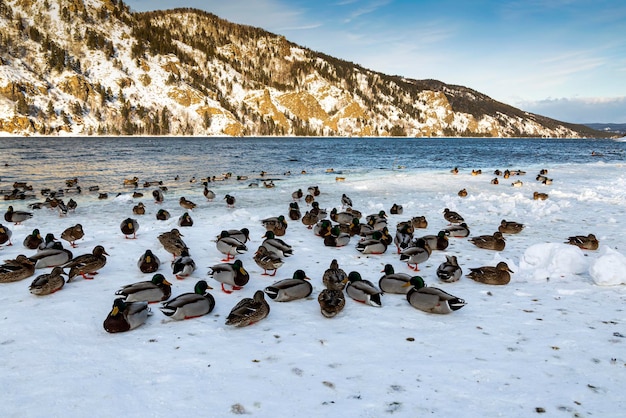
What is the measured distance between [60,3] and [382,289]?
242870 millimetres

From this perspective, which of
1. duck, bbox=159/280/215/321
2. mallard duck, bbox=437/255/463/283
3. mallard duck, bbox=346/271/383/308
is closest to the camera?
duck, bbox=159/280/215/321

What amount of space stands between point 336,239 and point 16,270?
7772 mm

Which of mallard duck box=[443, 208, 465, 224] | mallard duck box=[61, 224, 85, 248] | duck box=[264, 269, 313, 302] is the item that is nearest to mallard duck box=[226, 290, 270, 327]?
duck box=[264, 269, 313, 302]

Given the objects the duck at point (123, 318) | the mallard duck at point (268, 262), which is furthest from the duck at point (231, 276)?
the duck at point (123, 318)

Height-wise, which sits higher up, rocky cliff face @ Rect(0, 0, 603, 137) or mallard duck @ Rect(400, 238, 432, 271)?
rocky cliff face @ Rect(0, 0, 603, 137)

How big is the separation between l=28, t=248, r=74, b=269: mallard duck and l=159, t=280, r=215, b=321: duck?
440 cm

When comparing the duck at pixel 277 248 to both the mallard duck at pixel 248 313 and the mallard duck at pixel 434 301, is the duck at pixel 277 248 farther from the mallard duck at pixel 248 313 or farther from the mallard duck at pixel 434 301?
the mallard duck at pixel 434 301

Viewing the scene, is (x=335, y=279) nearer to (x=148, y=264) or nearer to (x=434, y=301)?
(x=434, y=301)

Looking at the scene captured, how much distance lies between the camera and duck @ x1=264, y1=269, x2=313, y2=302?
23.7 feet

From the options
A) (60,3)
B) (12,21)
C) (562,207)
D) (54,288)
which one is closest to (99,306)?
(54,288)

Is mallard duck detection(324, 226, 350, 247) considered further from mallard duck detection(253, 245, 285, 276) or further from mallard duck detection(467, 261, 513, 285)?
mallard duck detection(467, 261, 513, 285)

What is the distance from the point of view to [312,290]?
7.70 metres

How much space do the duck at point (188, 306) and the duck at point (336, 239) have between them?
521cm

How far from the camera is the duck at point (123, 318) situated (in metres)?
5.81
